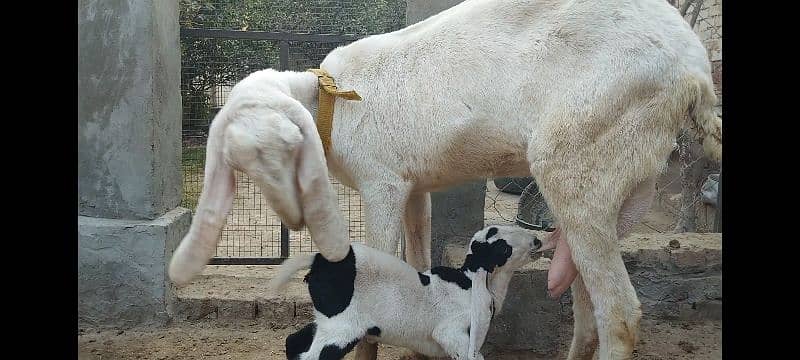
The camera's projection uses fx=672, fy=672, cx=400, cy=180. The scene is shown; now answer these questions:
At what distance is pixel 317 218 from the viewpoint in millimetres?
2842

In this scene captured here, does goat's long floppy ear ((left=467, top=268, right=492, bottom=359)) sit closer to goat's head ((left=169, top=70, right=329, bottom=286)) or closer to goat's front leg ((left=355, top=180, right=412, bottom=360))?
goat's front leg ((left=355, top=180, right=412, bottom=360))

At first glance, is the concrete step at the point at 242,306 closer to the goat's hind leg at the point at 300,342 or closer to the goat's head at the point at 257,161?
the goat's hind leg at the point at 300,342

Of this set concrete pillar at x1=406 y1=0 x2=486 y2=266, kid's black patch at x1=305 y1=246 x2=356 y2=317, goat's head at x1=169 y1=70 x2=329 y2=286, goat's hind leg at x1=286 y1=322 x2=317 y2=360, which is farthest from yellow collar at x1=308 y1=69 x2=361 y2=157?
concrete pillar at x1=406 y1=0 x2=486 y2=266

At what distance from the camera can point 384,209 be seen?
10.8 ft

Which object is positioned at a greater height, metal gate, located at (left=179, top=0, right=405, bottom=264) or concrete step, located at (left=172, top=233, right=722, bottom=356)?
metal gate, located at (left=179, top=0, right=405, bottom=264)

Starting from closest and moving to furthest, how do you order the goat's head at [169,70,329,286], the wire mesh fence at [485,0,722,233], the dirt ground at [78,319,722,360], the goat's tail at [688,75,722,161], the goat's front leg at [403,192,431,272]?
the goat's head at [169,70,329,286], the goat's tail at [688,75,722,161], the goat's front leg at [403,192,431,272], the dirt ground at [78,319,722,360], the wire mesh fence at [485,0,722,233]

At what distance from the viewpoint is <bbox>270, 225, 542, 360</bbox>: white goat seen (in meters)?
3.00

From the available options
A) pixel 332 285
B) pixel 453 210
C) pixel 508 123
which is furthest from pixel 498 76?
pixel 453 210

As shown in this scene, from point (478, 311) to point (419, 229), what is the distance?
2.71 ft

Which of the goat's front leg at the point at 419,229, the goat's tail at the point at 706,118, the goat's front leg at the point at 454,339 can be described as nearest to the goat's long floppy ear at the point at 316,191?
the goat's front leg at the point at 454,339

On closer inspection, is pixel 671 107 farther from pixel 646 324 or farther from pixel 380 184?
pixel 646 324

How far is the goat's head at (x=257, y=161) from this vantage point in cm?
262

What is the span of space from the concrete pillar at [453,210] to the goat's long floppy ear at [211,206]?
6.12ft

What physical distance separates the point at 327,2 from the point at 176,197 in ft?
6.11
